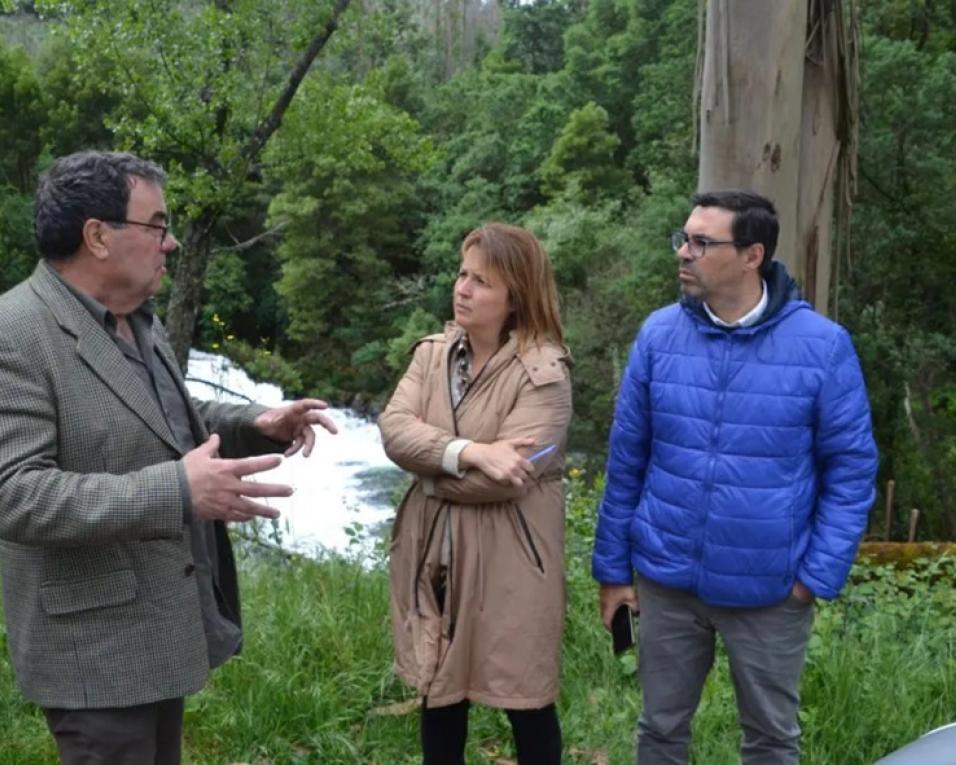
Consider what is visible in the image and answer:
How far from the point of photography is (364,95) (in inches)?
725

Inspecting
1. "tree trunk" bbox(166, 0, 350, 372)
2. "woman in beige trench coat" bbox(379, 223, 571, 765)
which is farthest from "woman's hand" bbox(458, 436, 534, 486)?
"tree trunk" bbox(166, 0, 350, 372)

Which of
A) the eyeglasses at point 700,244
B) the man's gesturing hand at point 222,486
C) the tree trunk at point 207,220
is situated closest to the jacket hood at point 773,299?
the eyeglasses at point 700,244

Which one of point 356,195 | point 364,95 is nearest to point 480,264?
point 364,95

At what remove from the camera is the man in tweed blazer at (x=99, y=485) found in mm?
2027

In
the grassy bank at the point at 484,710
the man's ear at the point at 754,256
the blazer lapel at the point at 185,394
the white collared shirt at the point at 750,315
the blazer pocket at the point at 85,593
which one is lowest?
the grassy bank at the point at 484,710

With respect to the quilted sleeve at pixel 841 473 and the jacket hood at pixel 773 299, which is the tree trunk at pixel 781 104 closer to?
the jacket hood at pixel 773 299

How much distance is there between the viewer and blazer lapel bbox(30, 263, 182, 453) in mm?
2178

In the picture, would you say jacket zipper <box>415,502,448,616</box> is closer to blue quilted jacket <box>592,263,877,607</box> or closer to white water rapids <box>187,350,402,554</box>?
blue quilted jacket <box>592,263,877,607</box>

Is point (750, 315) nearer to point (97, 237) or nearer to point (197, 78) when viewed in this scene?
point (97, 237)

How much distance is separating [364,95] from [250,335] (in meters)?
16.6

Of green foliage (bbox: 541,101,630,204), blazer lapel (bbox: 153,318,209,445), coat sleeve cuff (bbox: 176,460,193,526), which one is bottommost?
coat sleeve cuff (bbox: 176,460,193,526)

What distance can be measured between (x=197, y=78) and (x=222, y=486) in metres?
A: 15.7

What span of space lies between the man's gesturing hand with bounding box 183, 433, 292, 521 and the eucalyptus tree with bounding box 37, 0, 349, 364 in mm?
14934

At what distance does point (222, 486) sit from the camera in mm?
2070
